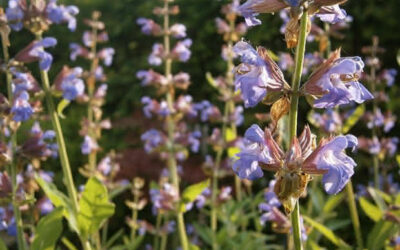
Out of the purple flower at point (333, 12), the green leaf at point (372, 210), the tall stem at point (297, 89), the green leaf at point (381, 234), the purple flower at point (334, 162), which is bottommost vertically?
the green leaf at point (372, 210)

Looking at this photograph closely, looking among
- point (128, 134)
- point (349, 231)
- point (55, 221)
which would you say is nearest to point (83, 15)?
point (128, 134)

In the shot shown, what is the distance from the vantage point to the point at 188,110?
387 cm

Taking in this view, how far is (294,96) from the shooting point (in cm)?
145

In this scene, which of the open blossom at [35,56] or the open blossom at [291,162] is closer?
the open blossom at [291,162]

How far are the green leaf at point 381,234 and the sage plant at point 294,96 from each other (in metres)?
1.08

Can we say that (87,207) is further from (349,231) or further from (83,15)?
(83,15)

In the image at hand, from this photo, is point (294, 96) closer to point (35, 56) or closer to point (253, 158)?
point (253, 158)

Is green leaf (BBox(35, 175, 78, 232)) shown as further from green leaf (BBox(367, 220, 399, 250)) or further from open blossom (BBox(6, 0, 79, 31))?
green leaf (BBox(367, 220, 399, 250))

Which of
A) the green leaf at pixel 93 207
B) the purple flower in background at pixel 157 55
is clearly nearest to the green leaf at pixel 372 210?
the green leaf at pixel 93 207

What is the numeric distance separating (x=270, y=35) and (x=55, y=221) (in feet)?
13.3

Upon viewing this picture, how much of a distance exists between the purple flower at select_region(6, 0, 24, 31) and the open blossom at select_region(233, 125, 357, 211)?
1.46 m

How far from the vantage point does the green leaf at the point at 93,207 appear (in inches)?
92.0

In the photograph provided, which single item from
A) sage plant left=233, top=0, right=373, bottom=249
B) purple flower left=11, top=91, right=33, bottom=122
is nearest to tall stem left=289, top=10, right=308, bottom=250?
sage plant left=233, top=0, right=373, bottom=249

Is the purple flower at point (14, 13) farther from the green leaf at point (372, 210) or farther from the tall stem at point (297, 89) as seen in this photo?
the green leaf at point (372, 210)
